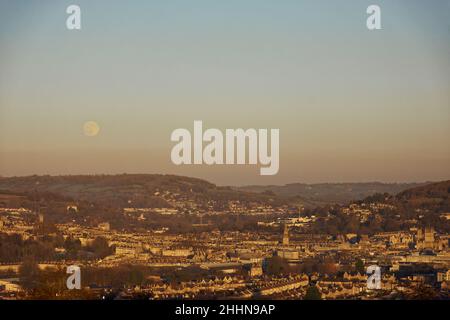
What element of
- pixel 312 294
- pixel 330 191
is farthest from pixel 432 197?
pixel 312 294

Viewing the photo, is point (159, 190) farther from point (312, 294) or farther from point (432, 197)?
point (312, 294)

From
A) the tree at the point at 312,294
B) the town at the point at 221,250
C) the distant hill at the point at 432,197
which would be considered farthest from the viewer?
the distant hill at the point at 432,197

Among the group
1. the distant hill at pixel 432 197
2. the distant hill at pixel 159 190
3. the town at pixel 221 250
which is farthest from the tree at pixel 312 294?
the distant hill at pixel 159 190

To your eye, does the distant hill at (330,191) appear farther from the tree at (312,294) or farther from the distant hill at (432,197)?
the tree at (312,294)

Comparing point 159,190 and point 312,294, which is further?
point 159,190

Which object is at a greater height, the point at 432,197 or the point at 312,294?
the point at 432,197

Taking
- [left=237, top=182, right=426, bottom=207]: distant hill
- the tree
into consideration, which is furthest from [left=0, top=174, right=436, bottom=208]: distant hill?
the tree
